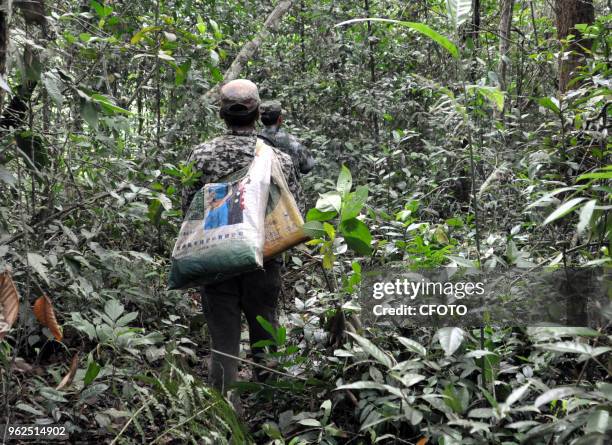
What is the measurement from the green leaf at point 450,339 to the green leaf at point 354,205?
71 centimetres

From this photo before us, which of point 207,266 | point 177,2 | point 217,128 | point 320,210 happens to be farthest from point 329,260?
point 177,2

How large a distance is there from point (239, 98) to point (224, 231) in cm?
80

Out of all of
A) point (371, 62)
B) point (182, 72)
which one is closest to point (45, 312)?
point (182, 72)

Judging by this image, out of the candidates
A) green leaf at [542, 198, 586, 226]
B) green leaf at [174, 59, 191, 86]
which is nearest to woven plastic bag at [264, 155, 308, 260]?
green leaf at [174, 59, 191, 86]

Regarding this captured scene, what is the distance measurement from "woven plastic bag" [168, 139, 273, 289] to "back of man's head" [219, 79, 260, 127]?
32 cm

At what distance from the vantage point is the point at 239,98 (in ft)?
12.4

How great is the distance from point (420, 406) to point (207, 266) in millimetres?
1372

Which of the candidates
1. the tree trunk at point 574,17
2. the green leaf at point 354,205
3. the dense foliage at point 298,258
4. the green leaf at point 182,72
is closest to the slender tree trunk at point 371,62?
the dense foliage at point 298,258

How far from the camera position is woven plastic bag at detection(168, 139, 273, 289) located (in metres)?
3.40

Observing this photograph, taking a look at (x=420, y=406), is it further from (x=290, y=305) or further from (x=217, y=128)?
(x=217, y=128)

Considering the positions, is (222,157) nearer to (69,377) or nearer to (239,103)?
(239,103)

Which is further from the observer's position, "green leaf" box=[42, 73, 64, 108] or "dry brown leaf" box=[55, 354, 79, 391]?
"dry brown leaf" box=[55, 354, 79, 391]

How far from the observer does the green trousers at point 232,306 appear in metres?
3.75

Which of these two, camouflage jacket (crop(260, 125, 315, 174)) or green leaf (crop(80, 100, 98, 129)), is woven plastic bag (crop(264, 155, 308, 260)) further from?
camouflage jacket (crop(260, 125, 315, 174))
